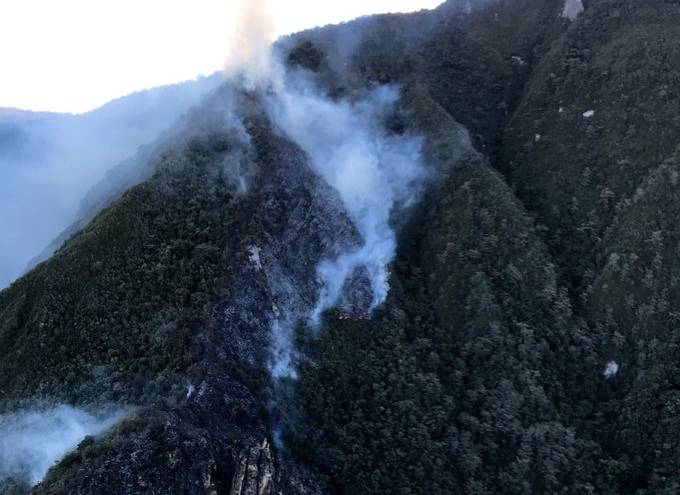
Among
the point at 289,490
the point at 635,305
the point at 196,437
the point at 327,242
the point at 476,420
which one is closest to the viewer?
the point at 196,437

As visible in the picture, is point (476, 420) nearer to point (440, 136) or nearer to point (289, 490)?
point (289, 490)

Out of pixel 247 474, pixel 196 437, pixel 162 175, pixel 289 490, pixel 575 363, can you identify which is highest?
pixel 162 175

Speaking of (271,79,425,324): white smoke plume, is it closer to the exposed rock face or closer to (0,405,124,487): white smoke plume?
the exposed rock face

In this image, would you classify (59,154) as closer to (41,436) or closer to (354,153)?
(354,153)

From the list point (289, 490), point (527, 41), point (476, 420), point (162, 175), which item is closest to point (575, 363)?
point (476, 420)

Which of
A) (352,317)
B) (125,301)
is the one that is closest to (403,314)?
(352,317)

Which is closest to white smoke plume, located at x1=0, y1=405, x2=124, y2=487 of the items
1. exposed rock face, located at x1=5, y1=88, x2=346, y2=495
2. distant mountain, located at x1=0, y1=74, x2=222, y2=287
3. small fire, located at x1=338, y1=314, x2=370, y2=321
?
exposed rock face, located at x1=5, y1=88, x2=346, y2=495
